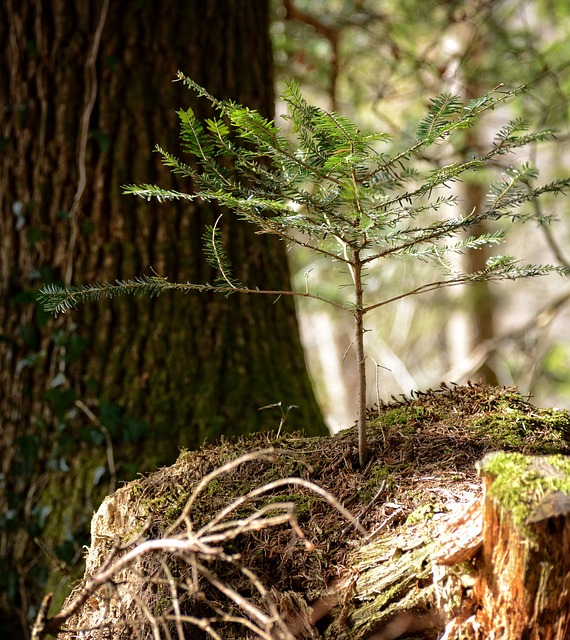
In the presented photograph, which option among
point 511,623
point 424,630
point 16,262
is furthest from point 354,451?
point 16,262

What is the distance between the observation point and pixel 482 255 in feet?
22.1

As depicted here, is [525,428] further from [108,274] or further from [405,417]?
[108,274]

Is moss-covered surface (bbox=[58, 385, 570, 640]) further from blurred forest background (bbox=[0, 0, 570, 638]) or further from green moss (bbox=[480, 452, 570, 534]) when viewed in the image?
blurred forest background (bbox=[0, 0, 570, 638])

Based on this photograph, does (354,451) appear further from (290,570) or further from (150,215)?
(150,215)

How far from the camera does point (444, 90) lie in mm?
5781

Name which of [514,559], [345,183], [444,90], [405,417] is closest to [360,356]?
[405,417]

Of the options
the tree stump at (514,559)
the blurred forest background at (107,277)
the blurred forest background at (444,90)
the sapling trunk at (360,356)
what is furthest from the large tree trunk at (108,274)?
the tree stump at (514,559)

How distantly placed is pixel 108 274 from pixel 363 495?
1.50 meters

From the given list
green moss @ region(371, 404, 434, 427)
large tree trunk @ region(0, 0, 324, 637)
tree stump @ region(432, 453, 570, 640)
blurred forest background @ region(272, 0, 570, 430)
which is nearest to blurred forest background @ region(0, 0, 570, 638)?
large tree trunk @ region(0, 0, 324, 637)

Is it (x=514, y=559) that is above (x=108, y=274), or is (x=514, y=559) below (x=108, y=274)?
below

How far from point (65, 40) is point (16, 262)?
95cm

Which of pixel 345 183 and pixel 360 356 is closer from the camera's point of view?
pixel 345 183

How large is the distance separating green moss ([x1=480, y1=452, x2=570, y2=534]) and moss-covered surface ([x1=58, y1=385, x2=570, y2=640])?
0.74 ft

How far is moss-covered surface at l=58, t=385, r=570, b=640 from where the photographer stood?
1.36 metres
